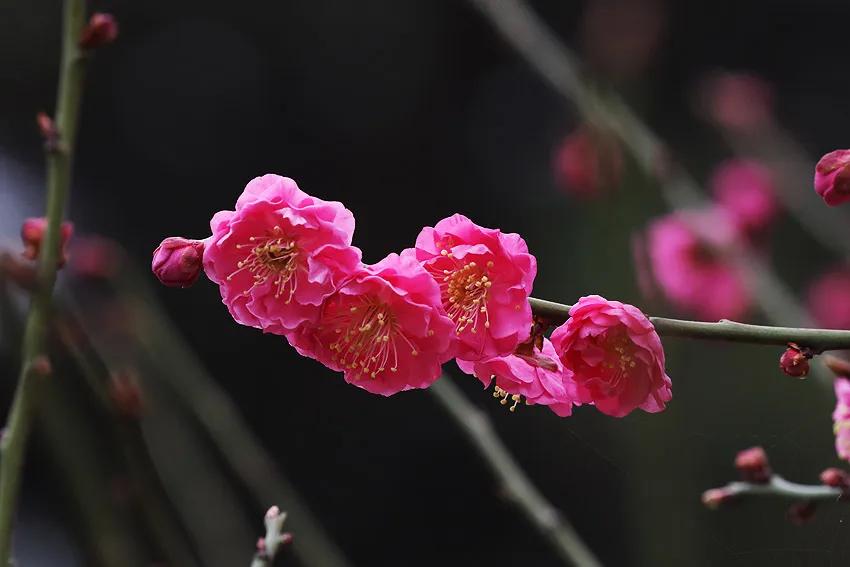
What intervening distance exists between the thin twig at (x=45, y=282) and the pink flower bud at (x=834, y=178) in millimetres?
624

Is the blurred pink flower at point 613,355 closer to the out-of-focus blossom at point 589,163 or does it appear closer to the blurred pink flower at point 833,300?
the out-of-focus blossom at point 589,163

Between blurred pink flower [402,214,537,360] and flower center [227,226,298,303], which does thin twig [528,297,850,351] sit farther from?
flower center [227,226,298,303]

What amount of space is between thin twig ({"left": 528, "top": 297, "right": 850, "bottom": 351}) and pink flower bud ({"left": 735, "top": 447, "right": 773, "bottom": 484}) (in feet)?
0.91

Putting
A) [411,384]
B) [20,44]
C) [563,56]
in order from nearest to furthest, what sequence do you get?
[411,384] → [563,56] → [20,44]

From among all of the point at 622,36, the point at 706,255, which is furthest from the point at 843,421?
the point at 622,36

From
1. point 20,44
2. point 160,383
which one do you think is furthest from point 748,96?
point 20,44

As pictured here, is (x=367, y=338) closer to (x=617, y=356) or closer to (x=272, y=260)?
(x=272, y=260)

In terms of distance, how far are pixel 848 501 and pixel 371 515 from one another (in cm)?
325

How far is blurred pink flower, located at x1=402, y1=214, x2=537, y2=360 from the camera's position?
2.42ft

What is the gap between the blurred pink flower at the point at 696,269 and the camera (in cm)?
191

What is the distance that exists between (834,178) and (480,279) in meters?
0.26

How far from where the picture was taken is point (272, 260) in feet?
2.61

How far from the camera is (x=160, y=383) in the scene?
1.89 m

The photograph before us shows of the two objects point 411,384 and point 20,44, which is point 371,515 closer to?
point 20,44
